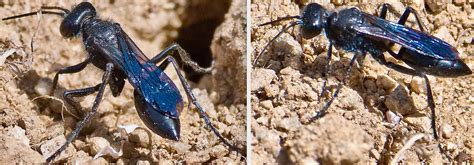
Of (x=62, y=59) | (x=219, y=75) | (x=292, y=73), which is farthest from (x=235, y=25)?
(x=62, y=59)

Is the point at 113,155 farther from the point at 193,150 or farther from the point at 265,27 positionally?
the point at 265,27

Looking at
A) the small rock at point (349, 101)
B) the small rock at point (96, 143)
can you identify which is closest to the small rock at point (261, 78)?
the small rock at point (349, 101)

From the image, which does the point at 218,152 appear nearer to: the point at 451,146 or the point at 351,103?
the point at 351,103

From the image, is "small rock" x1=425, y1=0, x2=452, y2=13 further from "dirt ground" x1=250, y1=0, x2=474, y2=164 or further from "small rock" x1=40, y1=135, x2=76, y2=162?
"small rock" x1=40, y1=135, x2=76, y2=162

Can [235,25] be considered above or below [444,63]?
above

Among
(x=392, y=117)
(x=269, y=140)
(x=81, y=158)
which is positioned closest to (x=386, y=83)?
(x=392, y=117)

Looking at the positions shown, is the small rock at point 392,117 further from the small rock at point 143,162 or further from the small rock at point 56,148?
the small rock at point 56,148
